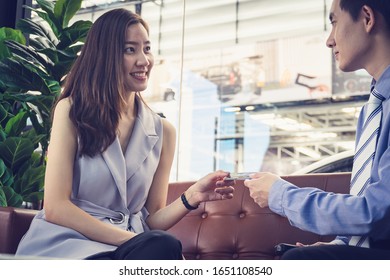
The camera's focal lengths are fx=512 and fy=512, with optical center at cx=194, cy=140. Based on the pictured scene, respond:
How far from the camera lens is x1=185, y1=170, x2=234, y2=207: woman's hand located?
1692 millimetres

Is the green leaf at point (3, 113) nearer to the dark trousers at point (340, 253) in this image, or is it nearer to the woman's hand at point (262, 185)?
the woman's hand at point (262, 185)

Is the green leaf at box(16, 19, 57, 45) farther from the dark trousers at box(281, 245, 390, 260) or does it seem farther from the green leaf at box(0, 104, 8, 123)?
the dark trousers at box(281, 245, 390, 260)

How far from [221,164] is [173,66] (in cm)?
236

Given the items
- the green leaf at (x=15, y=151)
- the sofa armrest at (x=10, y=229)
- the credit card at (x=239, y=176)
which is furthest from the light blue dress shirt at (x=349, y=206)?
the green leaf at (x=15, y=151)

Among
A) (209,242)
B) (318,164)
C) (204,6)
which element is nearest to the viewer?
(209,242)

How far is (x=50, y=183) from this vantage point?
154 cm

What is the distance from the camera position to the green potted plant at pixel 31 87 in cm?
253

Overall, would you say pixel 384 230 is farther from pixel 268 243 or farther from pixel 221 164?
pixel 221 164

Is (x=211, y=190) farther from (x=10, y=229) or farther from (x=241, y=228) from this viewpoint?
(x=10, y=229)

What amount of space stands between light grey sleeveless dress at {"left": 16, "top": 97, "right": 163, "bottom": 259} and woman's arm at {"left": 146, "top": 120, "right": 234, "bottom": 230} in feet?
0.23

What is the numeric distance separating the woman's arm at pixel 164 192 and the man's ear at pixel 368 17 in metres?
0.61

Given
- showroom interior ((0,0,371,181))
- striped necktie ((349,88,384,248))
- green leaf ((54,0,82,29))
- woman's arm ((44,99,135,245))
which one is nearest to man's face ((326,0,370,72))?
striped necktie ((349,88,384,248))

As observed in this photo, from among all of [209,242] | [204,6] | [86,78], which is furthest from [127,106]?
[204,6]

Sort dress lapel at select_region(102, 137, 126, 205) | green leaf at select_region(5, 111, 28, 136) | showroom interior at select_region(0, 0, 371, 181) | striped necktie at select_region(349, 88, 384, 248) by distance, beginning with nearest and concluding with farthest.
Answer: striped necktie at select_region(349, 88, 384, 248), dress lapel at select_region(102, 137, 126, 205), green leaf at select_region(5, 111, 28, 136), showroom interior at select_region(0, 0, 371, 181)
